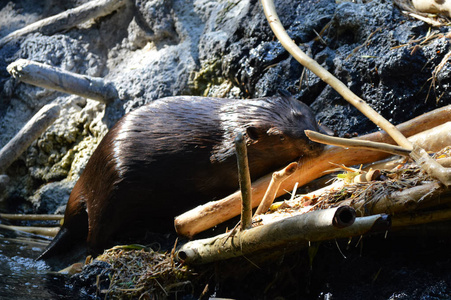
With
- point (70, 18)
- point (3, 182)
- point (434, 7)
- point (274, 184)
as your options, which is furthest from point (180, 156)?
point (70, 18)

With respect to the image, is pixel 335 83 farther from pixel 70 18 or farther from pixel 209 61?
pixel 70 18

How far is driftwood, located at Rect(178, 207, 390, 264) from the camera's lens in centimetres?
186

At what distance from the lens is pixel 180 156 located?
10.0 feet

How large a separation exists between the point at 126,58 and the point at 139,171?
313 centimetres

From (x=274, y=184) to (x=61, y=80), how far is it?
3.11 metres

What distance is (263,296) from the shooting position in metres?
2.48

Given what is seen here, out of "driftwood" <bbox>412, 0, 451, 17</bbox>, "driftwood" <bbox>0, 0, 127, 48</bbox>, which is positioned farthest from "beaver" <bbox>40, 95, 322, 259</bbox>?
"driftwood" <bbox>0, 0, 127, 48</bbox>

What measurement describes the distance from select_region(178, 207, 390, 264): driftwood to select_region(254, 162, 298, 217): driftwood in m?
0.31

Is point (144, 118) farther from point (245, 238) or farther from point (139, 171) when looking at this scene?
point (245, 238)

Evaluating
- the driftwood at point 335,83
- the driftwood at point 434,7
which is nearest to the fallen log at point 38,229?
the driftwood at point 335,83

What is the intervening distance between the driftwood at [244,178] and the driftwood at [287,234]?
60mm

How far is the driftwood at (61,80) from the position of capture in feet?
15.2

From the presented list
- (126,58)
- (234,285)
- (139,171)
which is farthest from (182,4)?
(234,285)

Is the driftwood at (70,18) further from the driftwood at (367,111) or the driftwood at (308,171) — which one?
the driftwood at (308,171)
